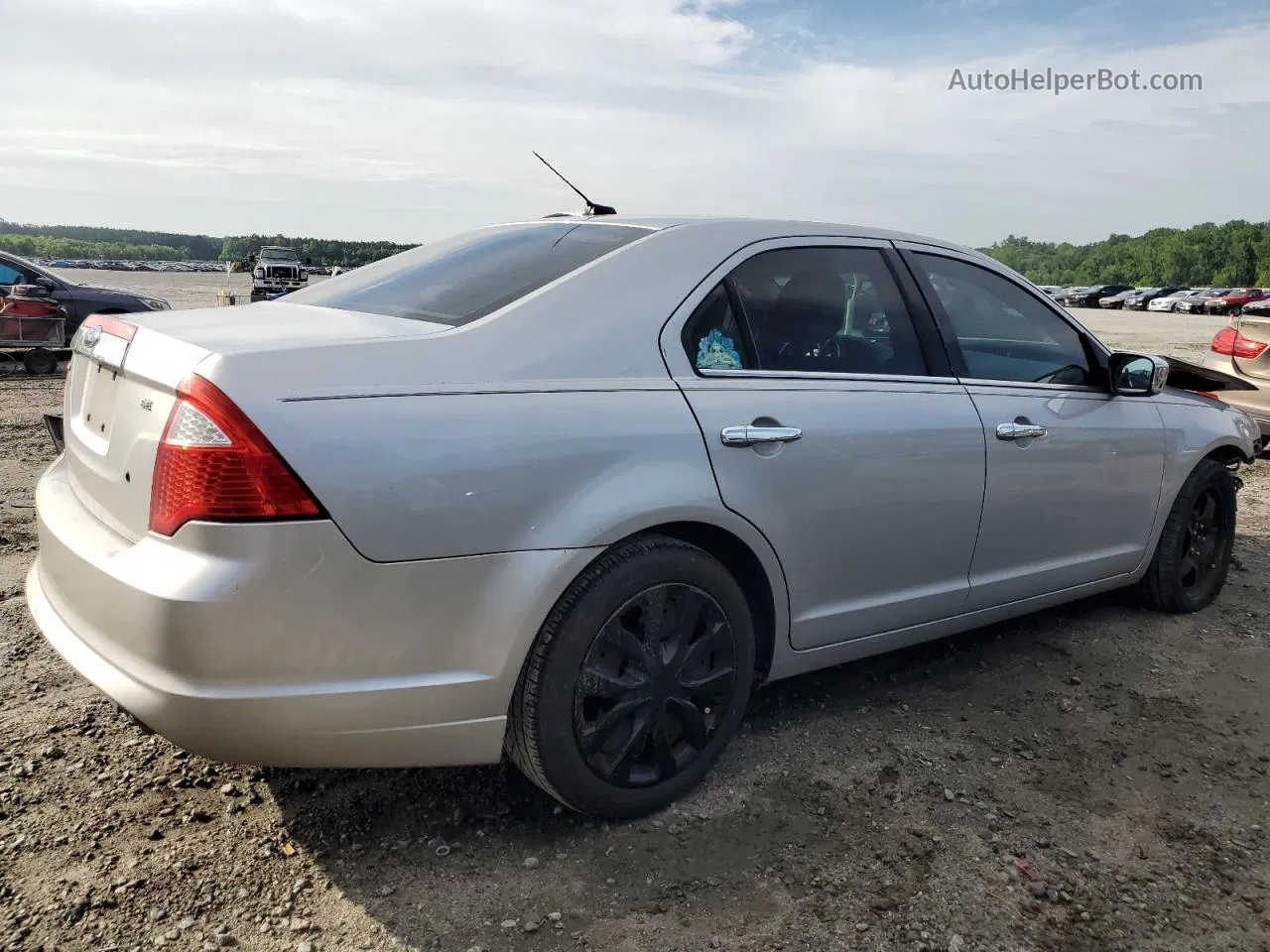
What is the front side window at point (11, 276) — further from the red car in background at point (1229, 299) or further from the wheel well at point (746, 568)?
the red car in background at point (1229, 299)

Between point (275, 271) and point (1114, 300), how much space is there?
48.5m

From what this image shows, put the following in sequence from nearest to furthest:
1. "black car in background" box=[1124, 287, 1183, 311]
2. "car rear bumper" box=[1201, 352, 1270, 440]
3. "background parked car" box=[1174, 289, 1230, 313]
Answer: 1. "car rear bumper" box=[1201, 352, 1270, 440]
2. "background parked car" box=[1174, 289, 1230, 313]
3. "black car in background" box=[1124, 287, 1183, 311]

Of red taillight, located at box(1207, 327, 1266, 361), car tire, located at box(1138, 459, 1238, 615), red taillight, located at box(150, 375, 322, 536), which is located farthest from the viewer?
red taillight, located at box(1207, 327, 1266, 361)

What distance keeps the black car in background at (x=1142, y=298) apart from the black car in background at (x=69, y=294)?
5716 cm

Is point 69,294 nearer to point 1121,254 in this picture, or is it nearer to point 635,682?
point 635,682

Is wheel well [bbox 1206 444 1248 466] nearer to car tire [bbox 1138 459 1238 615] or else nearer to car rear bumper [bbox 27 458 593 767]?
car tire [bbox 1138 459 1238 615]

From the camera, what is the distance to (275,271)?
3538cm

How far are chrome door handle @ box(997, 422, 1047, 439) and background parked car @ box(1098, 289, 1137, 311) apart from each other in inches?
2457

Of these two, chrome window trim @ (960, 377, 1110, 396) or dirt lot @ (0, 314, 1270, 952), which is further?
chrome window trim @ (960, 377, 1110, 396)

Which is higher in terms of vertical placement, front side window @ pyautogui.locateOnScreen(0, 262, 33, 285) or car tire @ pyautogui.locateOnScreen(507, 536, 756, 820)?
front side window @ pyautogui.locateOnScreen(0, 262, 33, 285)

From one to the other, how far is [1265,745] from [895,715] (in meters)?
1.20

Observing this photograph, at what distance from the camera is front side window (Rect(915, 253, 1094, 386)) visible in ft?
11.7

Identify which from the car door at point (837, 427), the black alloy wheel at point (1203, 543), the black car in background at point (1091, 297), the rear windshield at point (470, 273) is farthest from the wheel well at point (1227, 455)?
the black car in background at point (1091, 297)

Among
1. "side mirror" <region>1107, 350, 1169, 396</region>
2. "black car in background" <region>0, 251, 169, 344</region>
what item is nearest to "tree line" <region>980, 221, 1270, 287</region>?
"black car in background" <region>0, 251, 169, 344</region>
